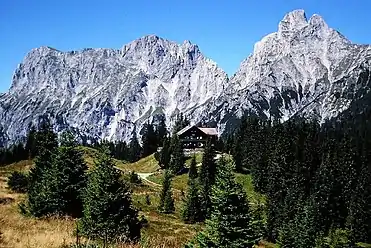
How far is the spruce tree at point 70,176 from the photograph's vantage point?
93.3 feet

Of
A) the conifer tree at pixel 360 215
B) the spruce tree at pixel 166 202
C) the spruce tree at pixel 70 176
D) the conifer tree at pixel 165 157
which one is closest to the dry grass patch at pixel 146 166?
the conifer tree at pixel 165 157

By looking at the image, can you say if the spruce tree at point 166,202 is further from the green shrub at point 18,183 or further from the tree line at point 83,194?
the tree line at point 83,194

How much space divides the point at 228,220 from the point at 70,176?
11.5 m

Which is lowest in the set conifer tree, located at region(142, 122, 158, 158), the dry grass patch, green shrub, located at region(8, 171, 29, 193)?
green shrub, located at region(8, 171, 29, 193)

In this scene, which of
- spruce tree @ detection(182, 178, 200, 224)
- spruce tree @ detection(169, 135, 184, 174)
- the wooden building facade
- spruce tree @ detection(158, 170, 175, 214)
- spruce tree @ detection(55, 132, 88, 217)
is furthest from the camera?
Answer: the wooden building facade

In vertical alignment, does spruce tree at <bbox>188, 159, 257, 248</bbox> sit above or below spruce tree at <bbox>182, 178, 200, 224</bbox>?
above

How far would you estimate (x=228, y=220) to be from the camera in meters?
25.0

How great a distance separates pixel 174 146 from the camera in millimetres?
116312

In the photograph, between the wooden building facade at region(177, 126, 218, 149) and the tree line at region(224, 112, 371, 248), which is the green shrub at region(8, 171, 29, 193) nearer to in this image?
the tree line at region(224, 112, 371, 248)

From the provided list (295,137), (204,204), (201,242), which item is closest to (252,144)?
(295,137)

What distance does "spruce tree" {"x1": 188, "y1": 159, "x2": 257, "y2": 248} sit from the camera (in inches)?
970

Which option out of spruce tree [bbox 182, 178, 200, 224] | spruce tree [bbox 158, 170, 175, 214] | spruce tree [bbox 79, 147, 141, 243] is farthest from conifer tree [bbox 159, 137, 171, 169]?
spruce tree [bbox 79, 147, 141, 243]

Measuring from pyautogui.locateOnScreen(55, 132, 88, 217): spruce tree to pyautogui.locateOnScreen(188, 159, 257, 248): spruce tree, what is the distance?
9114 millimetres

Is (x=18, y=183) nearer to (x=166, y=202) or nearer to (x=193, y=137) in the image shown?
(x=166, y=202)
